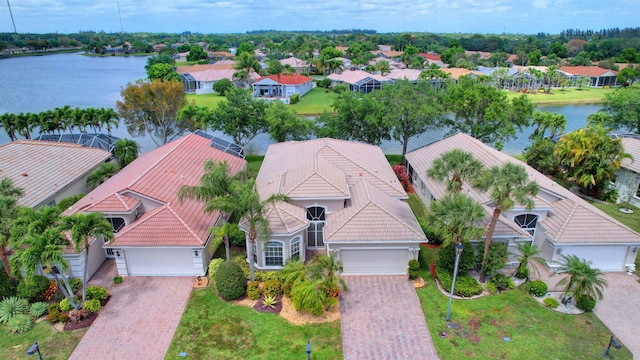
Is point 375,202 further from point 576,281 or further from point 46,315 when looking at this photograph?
point 46,315

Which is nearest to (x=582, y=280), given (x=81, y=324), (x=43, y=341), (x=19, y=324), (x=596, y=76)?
(x=81, y=324)

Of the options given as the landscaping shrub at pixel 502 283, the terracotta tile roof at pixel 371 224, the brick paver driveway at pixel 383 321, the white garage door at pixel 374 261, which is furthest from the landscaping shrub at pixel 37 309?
the landscaping shrub at pixel 502 283

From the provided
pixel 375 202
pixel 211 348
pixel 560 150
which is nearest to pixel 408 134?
pixel 560 150

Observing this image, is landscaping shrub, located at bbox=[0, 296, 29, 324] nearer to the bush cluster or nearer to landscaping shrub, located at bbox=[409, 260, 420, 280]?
landscaping shrub, located at bbox=[409, 260, 420, 280]

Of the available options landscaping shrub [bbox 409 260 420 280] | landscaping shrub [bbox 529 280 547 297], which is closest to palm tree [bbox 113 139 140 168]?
landscaping shrub [bbox 409 260 420 280]

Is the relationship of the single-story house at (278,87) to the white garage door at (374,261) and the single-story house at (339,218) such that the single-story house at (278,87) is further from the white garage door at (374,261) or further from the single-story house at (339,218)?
the white garage door at (374,261)

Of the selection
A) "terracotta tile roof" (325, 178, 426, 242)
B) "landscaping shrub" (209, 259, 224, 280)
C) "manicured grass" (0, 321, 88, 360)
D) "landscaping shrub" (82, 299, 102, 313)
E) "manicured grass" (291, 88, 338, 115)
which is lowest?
"manicured grass" (0, 321, 88, 360)

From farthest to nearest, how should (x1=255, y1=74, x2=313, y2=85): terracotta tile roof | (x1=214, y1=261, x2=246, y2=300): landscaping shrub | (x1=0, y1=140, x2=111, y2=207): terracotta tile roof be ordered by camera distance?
1. (x1=255, y1=74, x2=313, y2=85): terracotta tile roof
2. (x1=0, y1=140, x2=111, y2=207): terracotta tile roof
3. (x1=214, y1=261, x2=246, y2=300): landscaping shrub

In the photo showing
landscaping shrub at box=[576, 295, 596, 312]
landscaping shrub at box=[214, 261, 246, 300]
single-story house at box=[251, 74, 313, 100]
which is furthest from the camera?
single-story house at box=[251, 74, 313, 100]
